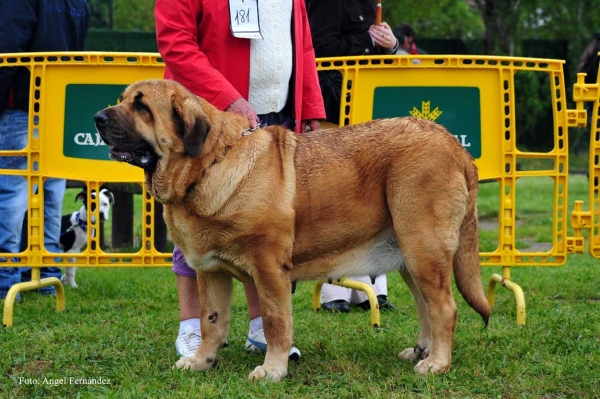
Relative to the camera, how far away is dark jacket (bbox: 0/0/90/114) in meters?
6.51

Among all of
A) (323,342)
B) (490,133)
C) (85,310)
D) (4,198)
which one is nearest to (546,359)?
(323,342)

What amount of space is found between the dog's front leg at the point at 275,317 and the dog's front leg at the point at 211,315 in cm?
33

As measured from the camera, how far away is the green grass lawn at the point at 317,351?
413 centimetres

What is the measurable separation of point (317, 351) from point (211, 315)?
0.71 meters

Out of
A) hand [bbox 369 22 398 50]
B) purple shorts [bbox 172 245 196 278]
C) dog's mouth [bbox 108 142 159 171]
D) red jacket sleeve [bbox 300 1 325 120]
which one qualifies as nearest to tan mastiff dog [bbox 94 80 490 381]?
dog's mouth [bbox 108 142 159 171]

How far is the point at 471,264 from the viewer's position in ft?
14.8

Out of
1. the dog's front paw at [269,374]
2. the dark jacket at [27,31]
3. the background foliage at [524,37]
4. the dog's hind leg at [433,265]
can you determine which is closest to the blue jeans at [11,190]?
the dark jacket at [27,31]

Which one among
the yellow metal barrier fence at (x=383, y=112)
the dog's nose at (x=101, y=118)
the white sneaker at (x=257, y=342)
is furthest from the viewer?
the yellow metal barrier fence at (x=383, y=112)

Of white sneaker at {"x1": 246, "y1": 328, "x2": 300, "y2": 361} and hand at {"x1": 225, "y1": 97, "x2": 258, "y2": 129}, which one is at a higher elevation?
hand at {"x1": 225, "y1": 97, "x2": 258, "y2": 129}

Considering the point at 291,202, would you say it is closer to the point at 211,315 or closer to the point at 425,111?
the point at 211,315

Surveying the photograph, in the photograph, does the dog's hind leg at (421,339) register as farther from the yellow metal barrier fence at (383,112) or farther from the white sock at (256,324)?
the yellow metal barrier fence at (383,112)

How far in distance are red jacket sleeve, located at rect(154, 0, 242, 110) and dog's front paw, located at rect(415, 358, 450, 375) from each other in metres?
1.66

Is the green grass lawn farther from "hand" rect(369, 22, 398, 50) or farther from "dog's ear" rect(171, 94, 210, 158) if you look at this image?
"hand" rect(369, 22, 398, 50)

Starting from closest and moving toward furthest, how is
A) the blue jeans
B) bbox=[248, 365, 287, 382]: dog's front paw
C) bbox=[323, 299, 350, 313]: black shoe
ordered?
bbox=[248, 365, 287, 382]: dog's front paw, bbox=[323, 299, 350, 313]: black shoe, the blue jeans
